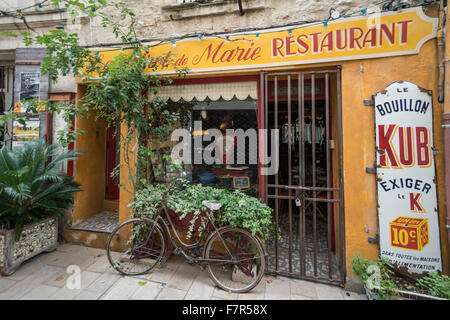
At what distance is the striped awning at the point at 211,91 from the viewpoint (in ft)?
12.7

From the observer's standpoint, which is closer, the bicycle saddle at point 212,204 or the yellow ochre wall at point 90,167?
the bicycle saddle at point 212,204

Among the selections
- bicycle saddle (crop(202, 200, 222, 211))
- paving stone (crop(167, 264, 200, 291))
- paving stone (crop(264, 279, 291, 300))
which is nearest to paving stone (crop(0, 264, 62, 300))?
paving stone (crop(167, 264, 200, 291))

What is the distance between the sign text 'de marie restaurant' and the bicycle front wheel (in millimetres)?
2884

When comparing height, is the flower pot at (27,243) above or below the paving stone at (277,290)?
above

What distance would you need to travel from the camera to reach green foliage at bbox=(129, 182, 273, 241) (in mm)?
3037

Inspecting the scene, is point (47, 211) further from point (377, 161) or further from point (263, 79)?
point (377, 161)

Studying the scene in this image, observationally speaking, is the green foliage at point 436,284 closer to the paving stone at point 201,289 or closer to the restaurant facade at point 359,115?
the restaurant facade at point 359,115

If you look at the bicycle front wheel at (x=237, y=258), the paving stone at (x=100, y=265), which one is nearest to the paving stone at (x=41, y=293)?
the paving stone at (x=100, y=265)

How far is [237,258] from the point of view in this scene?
312cm

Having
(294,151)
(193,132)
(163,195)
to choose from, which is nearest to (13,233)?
(163,195)

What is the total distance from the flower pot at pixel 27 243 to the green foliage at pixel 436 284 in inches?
243

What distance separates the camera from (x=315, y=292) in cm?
302

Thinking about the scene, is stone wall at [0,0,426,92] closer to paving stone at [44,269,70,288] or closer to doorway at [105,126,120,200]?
doorway at [105,126,120,200]

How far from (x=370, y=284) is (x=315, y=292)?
0.75 m
